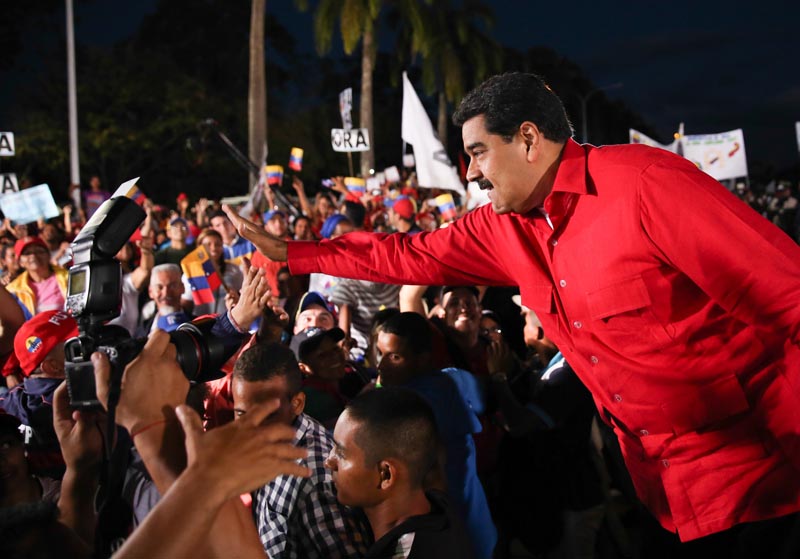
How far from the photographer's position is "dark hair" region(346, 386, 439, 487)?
268 centimetres

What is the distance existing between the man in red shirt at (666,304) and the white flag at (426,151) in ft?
27.3

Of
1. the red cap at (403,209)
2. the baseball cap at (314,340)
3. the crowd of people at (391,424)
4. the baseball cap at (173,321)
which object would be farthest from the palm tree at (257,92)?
the baseball cap at (314,340)

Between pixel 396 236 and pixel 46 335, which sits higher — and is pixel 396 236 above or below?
above

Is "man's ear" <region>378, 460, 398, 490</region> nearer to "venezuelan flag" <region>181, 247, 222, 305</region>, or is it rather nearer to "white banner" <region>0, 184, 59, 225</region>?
"venezuelan flag" <region>181, 247, 222, 305</region>

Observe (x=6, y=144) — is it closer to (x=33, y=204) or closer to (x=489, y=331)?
(x=33, y=204)

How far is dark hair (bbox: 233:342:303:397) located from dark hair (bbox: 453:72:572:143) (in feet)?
4.14

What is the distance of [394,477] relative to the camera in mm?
2627

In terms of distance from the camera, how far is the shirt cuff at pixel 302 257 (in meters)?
3.11

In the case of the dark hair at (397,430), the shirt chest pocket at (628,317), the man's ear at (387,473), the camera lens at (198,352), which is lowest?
the man's ear at (387,473)

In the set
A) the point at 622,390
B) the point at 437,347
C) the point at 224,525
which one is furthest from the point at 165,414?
the point at 437,347

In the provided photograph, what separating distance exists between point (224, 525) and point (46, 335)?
8.16 feet

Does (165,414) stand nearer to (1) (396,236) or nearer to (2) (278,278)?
(1) (396,236)

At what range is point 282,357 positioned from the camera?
332 centimetres

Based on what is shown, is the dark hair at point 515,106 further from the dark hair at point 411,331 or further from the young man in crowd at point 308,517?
the dark hair at point 411,331
